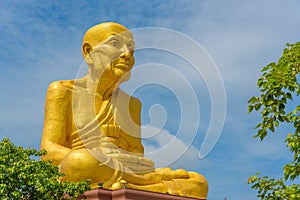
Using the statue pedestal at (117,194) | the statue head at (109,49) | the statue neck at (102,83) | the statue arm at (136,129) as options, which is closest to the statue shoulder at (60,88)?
the statue neck at (102,83)

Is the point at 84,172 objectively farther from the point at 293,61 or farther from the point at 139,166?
the point at 293,61

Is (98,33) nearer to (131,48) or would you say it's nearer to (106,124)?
(131,48)

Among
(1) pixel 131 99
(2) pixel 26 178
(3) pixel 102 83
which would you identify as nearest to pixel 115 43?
(3) pixel 102 83

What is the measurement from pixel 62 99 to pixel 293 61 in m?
7.88

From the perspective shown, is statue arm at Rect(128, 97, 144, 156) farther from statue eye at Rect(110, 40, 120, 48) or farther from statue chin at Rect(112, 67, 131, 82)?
statue eye at Rect(110, 40, 120, 48)

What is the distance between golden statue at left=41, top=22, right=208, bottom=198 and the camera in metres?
11.7

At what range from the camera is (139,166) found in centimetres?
1203

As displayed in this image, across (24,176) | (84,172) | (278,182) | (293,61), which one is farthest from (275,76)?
(84,172)

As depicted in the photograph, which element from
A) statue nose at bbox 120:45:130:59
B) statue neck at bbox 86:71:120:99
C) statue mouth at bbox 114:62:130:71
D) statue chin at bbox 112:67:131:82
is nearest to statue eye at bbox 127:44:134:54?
statue nose at bbox 120:45:130:59

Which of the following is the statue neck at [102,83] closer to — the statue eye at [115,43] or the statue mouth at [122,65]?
the statue mouth at [122,65]

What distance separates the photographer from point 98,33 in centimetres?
1327

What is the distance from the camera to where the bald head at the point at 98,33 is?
13.2 m

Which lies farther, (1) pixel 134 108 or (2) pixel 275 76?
(1) pixel 134 108

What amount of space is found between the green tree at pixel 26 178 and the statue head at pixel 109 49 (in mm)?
4439
